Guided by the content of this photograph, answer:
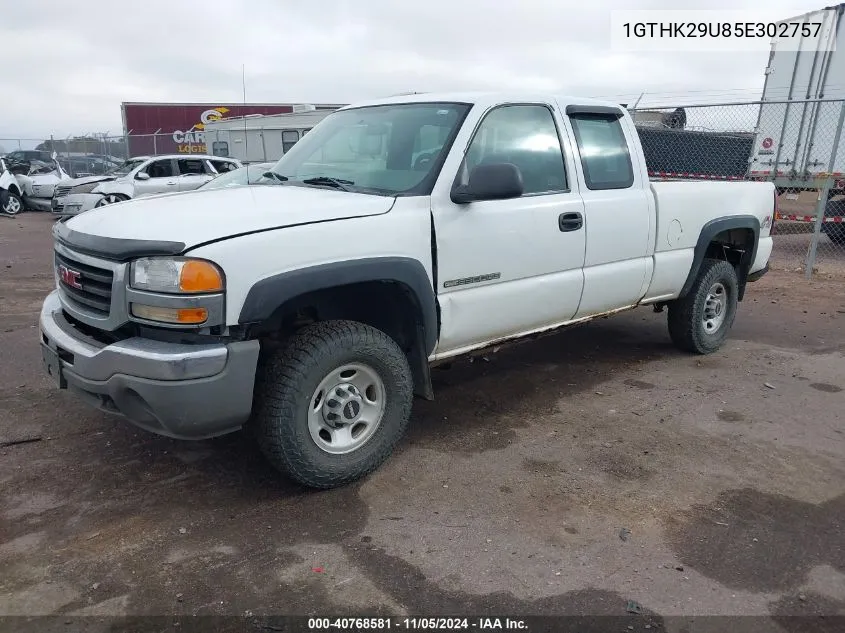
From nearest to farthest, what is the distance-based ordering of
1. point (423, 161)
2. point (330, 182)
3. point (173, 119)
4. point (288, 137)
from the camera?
point (423, 161), point (330, 182), point (288, 137), point (173, 119)

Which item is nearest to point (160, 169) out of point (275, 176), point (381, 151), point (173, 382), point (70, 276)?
point (275, 176)

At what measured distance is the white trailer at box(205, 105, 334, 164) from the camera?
722 inches

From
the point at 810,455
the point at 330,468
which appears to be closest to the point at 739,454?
the point at 810,455

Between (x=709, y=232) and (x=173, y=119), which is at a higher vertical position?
(x=173, y=119)

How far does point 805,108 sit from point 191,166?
12257 mm

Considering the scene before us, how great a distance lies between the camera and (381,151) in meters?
3.95

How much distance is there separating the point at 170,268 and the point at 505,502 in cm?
193

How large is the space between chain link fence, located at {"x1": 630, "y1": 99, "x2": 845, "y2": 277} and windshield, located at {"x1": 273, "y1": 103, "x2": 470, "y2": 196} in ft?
26.4

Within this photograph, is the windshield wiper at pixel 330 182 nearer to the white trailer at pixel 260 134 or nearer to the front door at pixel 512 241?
the front door at pixel 512 241

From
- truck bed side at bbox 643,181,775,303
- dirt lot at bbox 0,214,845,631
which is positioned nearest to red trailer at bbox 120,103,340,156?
truck bed side at bbox 643,181,775,303

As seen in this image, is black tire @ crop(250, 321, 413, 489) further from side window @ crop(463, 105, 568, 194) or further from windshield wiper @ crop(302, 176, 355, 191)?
side window @ crop(463, 105, 568, 194)

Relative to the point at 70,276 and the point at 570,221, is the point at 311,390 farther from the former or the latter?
the point at 570,221

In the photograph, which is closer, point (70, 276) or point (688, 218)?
point (70, 276)

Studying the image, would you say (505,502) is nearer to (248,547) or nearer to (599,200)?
(248,547)
